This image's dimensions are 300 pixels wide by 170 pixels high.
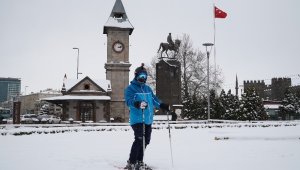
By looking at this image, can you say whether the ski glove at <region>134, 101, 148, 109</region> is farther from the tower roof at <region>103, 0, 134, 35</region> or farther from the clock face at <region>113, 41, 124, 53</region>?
the tower roof at <region>103, 0, 134, 35</region>

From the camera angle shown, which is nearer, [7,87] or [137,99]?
[137,99]

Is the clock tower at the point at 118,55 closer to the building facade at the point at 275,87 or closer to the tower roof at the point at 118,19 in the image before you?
the tower roof at the point at 118,19

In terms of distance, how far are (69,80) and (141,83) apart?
39345mm

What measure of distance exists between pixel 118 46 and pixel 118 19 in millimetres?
4302

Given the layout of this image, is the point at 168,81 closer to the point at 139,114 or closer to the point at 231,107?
the point at 231,107

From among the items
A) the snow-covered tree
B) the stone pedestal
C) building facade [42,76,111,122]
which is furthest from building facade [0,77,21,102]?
the stone pedestal

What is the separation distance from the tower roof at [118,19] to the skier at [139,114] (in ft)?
145

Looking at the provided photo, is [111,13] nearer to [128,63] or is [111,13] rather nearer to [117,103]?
[128,63]

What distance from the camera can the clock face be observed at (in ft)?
163

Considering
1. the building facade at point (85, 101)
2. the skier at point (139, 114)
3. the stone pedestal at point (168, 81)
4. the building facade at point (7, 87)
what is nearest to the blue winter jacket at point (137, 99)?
the skier at point (139, 114)

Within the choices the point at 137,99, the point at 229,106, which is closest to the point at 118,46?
the point at 229,106

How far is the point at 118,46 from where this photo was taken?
49.8 meters

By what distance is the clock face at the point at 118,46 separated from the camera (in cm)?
4959

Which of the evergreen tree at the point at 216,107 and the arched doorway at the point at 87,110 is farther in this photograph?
the evergreen tree at the point at 216,107
